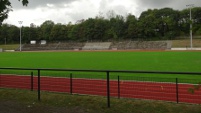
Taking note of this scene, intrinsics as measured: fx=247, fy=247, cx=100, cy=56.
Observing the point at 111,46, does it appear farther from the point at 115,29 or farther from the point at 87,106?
the point at 87,106

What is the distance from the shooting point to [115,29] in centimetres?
10806

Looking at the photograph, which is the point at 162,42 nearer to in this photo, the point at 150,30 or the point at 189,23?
the point at 150,30

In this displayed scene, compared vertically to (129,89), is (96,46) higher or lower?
higher

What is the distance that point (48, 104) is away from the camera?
7.16m

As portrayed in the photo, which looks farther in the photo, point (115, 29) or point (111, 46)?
point (115, 29)

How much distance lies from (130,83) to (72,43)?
96.5m

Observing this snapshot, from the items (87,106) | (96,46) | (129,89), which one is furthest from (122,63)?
(96,46)

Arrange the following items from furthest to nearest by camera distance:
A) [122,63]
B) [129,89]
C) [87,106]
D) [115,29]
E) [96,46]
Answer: [115,29]
[96,46]
[122,63]
[129,89]
[87,106]

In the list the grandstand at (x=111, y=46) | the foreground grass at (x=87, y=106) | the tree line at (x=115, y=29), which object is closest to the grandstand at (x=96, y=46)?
the grandstand at (x=111, y=46)

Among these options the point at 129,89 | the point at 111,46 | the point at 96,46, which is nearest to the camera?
the point at 129,89

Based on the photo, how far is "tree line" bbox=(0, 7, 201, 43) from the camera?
98875mm

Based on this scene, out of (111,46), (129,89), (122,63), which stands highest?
(111,46)

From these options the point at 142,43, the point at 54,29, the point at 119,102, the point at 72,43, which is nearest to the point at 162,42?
the point at 142,43

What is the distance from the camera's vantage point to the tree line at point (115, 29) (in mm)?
98875
